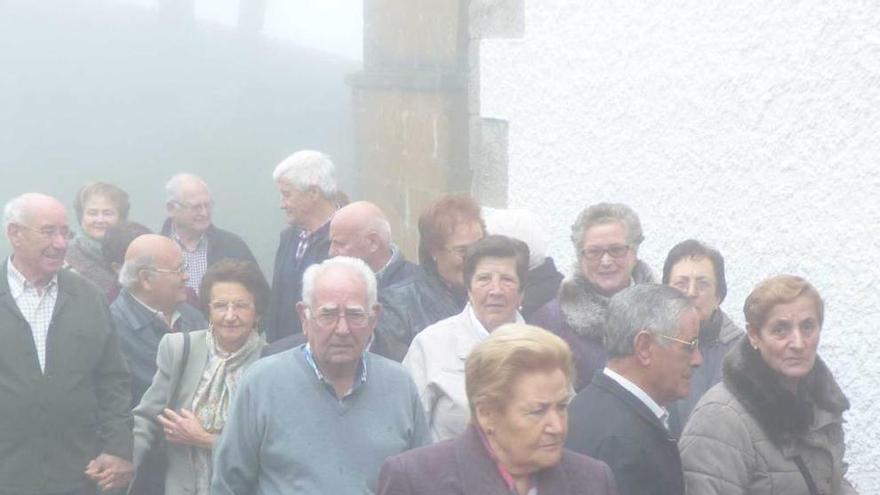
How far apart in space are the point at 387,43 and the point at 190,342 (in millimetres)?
4790

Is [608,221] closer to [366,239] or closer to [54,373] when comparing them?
[366,239]

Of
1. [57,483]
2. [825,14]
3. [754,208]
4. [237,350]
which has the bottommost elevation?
[57,483]

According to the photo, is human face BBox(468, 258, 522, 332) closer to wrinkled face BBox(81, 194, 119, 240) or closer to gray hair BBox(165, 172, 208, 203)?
gray hair BBox(165, 172, 208, 203)

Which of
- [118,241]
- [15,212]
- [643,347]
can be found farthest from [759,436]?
[118,241]

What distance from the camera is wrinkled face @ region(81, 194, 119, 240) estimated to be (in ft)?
25.8

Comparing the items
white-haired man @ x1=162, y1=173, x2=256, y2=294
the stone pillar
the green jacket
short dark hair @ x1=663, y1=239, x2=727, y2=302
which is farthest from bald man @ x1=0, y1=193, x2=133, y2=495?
the stone pillar

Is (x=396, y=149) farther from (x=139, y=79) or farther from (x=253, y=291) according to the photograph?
(x=253, y=291)

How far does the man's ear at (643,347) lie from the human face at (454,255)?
1.62 meters

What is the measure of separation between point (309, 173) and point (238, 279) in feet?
4.70

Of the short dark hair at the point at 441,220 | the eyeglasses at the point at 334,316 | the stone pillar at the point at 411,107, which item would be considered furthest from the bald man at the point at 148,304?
the stone pillar at the point at 411,107

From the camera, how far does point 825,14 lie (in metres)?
5.78

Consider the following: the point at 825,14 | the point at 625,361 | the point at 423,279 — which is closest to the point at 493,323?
the point at 423,279

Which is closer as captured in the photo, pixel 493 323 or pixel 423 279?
pixel 493 323

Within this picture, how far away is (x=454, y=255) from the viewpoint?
594cm
